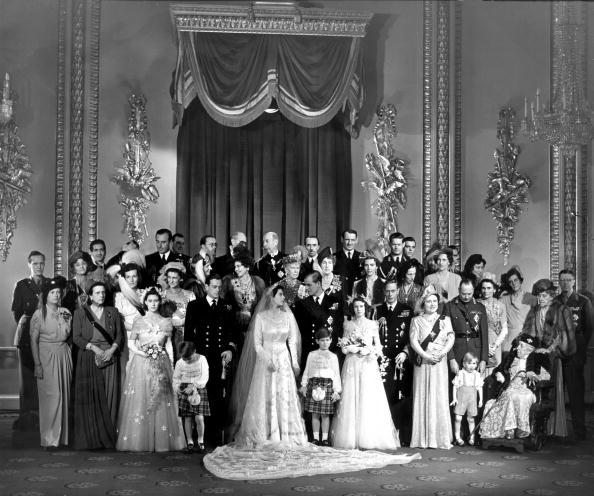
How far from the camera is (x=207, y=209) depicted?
10.1 m

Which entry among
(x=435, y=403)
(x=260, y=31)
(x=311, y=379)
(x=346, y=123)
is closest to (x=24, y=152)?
(x=260, y=31)

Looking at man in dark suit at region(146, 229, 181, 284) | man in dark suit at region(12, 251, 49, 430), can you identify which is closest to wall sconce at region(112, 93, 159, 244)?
man in dark suit at region(146, 229, 181, 284)

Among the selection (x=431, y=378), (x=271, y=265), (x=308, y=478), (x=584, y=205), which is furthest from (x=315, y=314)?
(x=584, y=205)

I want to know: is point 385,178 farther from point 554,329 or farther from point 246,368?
point 246,368

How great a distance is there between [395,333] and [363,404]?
741 millimetres

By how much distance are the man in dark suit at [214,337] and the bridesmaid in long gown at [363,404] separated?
93 centimetres

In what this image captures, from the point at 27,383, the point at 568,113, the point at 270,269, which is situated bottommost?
the point at 27,383

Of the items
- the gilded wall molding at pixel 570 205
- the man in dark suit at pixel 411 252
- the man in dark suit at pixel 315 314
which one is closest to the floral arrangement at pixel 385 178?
the man in dark suit at pixel 411 252

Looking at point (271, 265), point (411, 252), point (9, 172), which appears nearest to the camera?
point (271, 265)

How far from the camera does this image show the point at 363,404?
7453 millimetres

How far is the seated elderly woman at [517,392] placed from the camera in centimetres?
738

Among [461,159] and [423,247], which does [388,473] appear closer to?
[423,247]

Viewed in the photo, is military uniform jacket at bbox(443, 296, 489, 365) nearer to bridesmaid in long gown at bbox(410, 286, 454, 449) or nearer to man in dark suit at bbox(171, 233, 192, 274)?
bridesmaid in long gown at bbox(410, 286, 454, 449)

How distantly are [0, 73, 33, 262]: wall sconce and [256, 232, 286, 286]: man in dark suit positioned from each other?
2882mm
